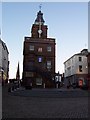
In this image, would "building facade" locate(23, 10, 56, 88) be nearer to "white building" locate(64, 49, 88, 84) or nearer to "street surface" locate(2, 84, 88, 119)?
"white building" locate(64, 49, 88, 84)

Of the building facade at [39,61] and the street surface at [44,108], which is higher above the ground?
the building facade at [39,61]

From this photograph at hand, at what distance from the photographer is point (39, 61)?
72750mm

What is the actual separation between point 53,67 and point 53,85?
5.06m

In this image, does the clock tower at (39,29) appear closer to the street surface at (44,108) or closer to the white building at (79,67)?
the white building at (79,67)

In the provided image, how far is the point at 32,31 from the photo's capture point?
269 ft

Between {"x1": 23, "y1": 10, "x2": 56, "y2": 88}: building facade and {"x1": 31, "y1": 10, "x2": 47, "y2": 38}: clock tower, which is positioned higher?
{"x1": 31, "y1": 10, "x2": 47, "y2": 38}: clock tower

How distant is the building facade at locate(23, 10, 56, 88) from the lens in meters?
70.2

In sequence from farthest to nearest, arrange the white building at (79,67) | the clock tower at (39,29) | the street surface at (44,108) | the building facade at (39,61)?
the white building at (79,67) → the clock tower at (39,29) → the building facade at (39,61) → the street surface at (44,108)

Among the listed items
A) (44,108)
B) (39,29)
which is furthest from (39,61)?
(44,108)

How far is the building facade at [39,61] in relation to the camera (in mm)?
70250

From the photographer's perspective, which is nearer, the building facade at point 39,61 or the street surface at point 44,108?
the street surface at point 44,108

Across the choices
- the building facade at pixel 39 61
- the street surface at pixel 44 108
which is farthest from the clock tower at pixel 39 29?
the street surface at pixel 44 108

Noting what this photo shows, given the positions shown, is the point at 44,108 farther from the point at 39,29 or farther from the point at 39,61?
the point at 39,29

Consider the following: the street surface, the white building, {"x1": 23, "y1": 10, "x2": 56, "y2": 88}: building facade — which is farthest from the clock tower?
the street surface
